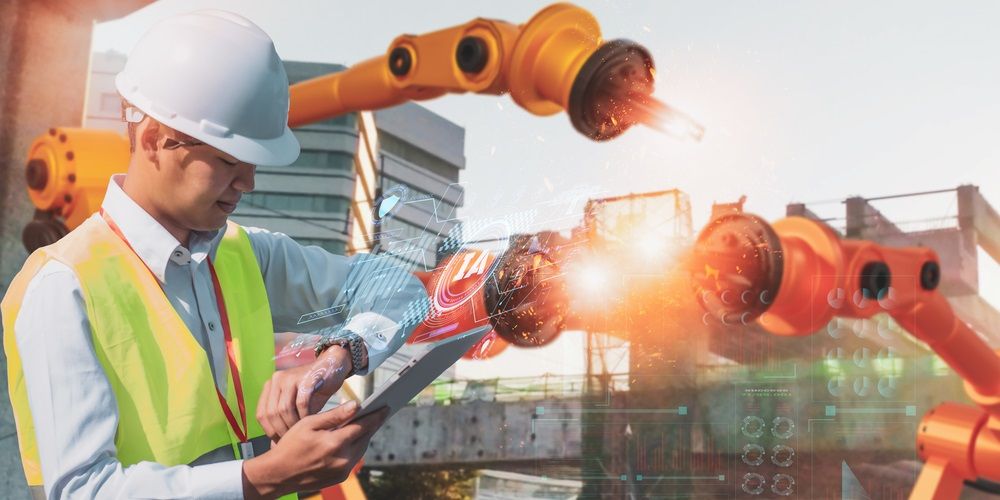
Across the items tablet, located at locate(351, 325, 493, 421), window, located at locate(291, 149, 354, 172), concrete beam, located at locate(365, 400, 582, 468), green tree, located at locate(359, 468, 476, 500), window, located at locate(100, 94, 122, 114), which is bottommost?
green tree, located at locate(359, 468, 476, 500)

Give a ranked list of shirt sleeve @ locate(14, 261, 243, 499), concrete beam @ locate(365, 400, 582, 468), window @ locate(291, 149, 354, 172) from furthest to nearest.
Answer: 1. concrete beam @ locate(365, 400, 582, 468)
2. window @ locate(291, 149, 354, 172)
3. shirt sleeve @ locate(14, 261, 243, 499)

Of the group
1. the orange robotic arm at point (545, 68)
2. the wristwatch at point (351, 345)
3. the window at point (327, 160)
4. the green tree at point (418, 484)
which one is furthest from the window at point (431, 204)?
the green tree at point (418, 484)

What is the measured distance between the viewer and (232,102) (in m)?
0.81

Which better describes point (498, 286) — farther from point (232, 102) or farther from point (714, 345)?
point (714, 345)

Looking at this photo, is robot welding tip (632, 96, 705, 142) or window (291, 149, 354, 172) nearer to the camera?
robot welding tip (632, 96, 705, 142)

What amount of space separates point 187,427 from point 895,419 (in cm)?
271

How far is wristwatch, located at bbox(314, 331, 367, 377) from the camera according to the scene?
35.3 inches

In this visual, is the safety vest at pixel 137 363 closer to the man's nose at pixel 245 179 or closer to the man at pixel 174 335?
the man at pixel 174 335

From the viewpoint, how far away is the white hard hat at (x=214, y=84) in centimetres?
80

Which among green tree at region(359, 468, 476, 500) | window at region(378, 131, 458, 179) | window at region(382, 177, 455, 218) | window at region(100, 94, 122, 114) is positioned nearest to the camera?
window at region(382, 177, 455, 218)

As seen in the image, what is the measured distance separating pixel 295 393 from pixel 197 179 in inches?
8.3

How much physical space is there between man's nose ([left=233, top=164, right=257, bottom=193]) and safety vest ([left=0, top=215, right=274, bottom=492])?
0.13m

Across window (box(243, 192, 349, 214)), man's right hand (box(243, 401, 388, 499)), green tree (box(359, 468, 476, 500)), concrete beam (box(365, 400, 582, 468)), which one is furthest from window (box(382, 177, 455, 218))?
green tree (box(359, 468, 476, 500))

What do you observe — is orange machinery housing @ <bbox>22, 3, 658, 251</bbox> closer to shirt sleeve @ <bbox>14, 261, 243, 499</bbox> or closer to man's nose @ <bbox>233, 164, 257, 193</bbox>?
man's nose @ <bbox>233, 164, 257, 193</bbox>
